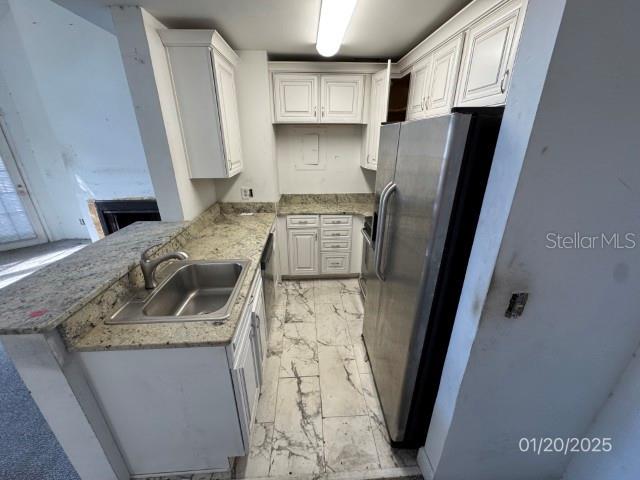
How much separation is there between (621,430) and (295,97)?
3.10 metres

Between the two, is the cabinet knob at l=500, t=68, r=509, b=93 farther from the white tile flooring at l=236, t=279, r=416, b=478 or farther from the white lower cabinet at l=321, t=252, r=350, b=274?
the white lower cabinet at l=321, t=252, r=350, b=274

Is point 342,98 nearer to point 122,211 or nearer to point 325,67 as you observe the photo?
point 325,67

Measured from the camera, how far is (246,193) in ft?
9.01

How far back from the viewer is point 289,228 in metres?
2.88

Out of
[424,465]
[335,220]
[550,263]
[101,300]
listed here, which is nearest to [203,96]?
[101,300]

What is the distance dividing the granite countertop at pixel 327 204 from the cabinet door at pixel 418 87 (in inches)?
42.2

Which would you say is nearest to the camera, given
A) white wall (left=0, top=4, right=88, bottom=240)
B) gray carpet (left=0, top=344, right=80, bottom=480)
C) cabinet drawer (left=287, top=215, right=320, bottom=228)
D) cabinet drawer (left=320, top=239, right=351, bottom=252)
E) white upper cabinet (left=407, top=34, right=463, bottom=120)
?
gray carpet (left=0, top=344, right=80, bottom=480)

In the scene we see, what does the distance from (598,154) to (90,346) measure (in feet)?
5.85

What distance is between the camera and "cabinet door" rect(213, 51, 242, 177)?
1.94 m

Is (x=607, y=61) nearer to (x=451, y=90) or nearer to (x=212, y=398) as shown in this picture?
(x=451, y=90)

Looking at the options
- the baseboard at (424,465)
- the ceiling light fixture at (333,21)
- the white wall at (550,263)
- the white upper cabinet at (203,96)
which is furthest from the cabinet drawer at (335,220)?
the baseboard at (424,465)

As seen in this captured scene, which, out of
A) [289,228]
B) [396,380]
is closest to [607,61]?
[396,380]

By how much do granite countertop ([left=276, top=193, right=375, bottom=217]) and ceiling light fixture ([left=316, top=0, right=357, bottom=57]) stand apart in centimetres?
149
